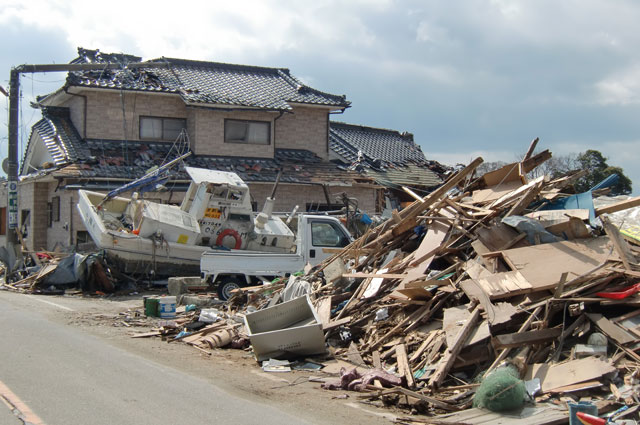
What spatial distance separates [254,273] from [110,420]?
28.6 ft

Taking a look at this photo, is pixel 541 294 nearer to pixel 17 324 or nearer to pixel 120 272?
pixel 17 324

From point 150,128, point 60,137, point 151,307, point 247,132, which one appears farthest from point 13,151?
point 151,307

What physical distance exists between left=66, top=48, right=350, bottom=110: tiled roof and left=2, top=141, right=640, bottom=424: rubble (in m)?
14.1

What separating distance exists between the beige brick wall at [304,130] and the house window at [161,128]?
13.5ft

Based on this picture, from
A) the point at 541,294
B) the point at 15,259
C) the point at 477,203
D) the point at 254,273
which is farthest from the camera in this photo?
the point at 15,259

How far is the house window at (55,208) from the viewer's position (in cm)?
2295

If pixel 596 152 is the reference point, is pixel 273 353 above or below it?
below

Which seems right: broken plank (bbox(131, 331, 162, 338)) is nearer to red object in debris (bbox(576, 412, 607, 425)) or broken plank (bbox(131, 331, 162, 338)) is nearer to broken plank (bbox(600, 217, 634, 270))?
broken plank (bbox(600, 217, 634, 270))

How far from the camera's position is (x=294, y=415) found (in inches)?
257

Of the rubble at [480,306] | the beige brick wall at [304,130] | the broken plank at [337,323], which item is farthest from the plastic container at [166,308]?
the beige brick wall at [304,130]

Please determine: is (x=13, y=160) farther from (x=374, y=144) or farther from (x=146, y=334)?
(x=374, y=144)

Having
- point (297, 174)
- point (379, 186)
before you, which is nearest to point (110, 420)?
point (297, 174)

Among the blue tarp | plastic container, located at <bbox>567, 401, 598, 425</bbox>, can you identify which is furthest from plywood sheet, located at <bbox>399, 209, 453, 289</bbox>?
plastic container, located at <bbox>567, 401, 598, 425</bbox>

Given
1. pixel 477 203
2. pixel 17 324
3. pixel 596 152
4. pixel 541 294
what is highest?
pixel 596 152
